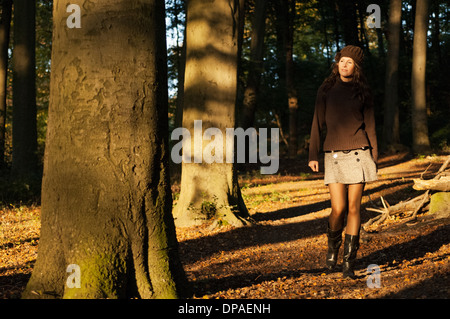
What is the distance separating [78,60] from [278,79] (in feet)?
103

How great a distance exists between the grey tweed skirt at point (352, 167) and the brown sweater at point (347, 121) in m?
0.07

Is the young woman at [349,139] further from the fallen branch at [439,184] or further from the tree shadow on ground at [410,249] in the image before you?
the fallen branch at [439,184]

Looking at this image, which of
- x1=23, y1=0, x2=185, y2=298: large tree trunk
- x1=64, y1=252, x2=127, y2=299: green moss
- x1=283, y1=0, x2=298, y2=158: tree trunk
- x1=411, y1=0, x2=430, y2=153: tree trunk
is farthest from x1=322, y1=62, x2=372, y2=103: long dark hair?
x1=283, y1=0, x2=298, y2=158: tree trunk

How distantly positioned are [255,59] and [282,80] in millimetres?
13742

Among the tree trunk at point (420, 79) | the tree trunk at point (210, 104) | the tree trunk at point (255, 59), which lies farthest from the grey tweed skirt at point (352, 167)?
the tree trunk at point (420, 79)

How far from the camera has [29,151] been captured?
15.9 m

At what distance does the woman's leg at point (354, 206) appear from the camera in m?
5.52

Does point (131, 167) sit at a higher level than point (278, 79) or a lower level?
lower

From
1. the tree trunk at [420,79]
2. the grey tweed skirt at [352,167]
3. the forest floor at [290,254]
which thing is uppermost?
the tree trunk at [420,79]

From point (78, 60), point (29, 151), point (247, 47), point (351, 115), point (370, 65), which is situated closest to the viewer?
point (78, 60)

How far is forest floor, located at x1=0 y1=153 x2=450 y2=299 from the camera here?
16.0 ft

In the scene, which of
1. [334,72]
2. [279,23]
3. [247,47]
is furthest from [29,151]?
[247,47]

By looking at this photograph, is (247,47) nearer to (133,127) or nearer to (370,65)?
(370,65)

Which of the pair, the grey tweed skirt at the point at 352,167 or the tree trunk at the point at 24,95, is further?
the tree trunk at the point at 24,95
